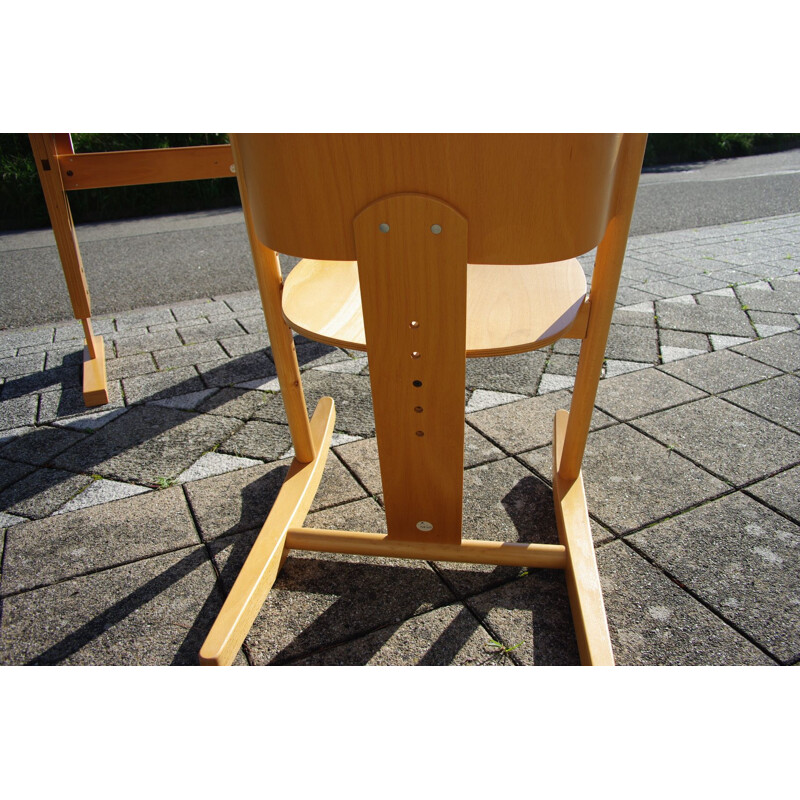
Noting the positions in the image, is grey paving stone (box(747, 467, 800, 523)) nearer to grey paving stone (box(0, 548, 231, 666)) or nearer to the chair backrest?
the chair backrest

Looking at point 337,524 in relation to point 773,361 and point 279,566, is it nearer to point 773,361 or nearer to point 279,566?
point 279,566

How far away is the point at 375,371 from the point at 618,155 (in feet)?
1.93

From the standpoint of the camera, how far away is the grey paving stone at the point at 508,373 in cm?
236

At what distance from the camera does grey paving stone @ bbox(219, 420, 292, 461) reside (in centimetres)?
201

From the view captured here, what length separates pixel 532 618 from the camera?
1355mm

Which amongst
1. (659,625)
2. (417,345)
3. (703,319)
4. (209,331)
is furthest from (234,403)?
(703,319)

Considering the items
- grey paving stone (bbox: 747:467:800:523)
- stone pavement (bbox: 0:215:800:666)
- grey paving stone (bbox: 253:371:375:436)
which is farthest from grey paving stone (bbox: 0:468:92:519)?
grey paving stone (bbox: 747:467:800:523)

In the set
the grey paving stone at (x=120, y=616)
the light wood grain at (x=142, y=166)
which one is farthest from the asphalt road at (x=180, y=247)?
the grey paving stone at (x=120, y=616)

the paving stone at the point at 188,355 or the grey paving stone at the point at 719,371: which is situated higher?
the paving stone at the point at 188,355

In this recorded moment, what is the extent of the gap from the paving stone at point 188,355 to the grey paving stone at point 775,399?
6.89 ft

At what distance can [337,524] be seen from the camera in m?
1.67

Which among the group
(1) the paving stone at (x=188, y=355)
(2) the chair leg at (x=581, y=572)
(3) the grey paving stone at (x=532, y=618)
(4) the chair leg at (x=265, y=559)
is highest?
(4) the chair leg at (x=265, y=559)

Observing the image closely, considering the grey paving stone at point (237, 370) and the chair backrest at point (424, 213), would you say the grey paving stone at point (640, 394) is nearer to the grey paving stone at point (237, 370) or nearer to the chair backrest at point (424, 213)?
the chair backrest at point (424, 213)

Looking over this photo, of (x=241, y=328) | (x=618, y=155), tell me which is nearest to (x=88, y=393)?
(x=241, y=328)
